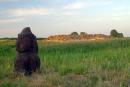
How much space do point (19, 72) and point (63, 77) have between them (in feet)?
5.70

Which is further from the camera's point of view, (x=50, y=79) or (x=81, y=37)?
(x=81, y=37)

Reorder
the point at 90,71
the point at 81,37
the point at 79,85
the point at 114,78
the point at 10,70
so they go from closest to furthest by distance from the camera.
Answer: the point at 79,85
the point at 114,78
the point at 90,71
the point at 10,70
the point at 81,37

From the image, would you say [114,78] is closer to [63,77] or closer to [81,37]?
[63,77]

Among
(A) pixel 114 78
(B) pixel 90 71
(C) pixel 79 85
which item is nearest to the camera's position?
(C) pixel 79 85

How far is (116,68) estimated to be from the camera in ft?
48.9

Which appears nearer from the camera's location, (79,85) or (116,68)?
(79,85)

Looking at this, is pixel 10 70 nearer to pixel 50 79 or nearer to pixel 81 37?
pixel 50 79

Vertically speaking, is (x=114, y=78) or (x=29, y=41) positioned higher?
(x=29, y=41)

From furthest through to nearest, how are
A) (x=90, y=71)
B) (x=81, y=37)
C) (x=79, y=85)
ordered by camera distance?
(x=81, y=37) → (x=90, y=71) → (x=79, y=85)

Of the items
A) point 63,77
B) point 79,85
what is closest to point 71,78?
point 63,77

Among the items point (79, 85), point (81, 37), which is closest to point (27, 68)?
point (79, 85)

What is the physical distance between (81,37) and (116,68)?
3985cm

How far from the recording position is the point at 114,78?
12953 millimetres

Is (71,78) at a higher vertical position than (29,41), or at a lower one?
lower
